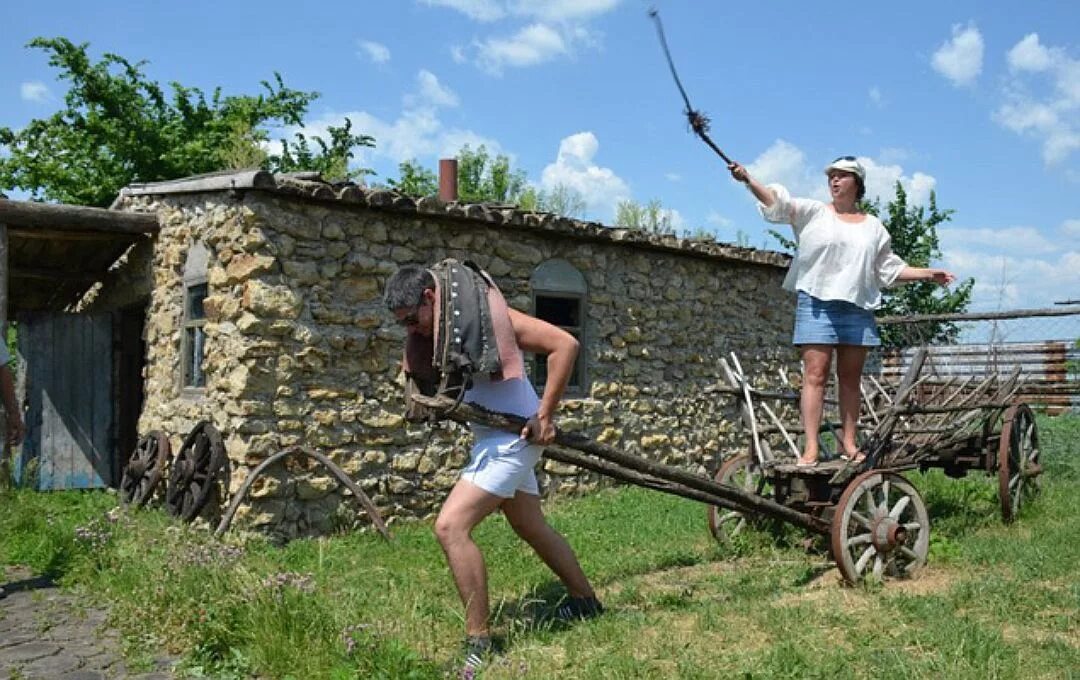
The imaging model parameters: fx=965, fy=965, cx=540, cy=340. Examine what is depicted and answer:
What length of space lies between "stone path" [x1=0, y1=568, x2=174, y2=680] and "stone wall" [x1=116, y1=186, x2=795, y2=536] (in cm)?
166

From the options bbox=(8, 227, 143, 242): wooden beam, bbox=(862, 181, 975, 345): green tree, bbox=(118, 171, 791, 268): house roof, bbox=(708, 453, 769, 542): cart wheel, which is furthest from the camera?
bbox=(862, 181, 975, 345): green tree

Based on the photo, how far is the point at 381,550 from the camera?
22.4ft

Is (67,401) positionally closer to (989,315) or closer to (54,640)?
(54,640)

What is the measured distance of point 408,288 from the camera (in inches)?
159

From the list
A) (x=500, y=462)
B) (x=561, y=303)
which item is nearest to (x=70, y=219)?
(x=561, y=303)

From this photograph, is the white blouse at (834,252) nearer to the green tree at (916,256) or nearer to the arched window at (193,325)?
the arched window at (193,325)

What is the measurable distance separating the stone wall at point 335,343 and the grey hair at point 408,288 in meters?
3.47

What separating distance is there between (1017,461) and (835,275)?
108 inches

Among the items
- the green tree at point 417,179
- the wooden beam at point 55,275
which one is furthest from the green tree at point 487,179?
the wooden beam at point 55,275

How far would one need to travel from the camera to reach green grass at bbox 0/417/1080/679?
152 inches

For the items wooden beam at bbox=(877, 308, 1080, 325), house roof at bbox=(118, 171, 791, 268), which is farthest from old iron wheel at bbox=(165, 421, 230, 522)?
wooden beam at bbox=(877, 308, 1080, 325)

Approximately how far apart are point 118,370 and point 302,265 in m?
3.78

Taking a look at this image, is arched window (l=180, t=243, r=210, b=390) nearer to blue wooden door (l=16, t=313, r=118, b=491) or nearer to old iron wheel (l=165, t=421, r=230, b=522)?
old iron wheel (l=165, t=421, r=230, b=522)

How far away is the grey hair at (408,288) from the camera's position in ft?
13.3
